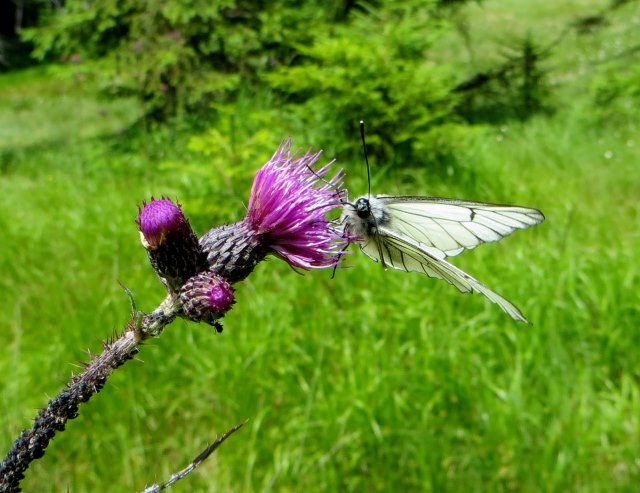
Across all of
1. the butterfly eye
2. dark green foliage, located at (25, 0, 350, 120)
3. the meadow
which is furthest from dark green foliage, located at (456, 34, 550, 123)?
the butterfly eye

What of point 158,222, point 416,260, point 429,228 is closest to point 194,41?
point 429,228

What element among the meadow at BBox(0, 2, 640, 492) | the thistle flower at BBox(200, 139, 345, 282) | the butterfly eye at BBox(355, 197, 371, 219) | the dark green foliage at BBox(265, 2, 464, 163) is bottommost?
the meadow at BBox(0, 2, 640, 492)

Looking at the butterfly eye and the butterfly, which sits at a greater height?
the butterfly eye

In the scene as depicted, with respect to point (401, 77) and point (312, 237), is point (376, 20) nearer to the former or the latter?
point (401, 77)

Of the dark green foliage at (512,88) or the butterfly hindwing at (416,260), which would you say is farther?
the dark green foliage at (512,88)

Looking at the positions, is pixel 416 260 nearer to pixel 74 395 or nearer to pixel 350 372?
pixel 74 395

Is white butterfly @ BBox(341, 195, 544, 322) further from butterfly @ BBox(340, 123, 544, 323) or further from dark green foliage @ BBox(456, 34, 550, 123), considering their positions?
dark green foliage @ BBox(456, 34, 550, 123)

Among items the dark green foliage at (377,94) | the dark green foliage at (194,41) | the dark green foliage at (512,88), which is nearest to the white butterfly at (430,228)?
the dark green foliage at (377,94)

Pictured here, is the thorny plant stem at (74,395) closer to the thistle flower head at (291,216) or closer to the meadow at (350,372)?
the thistle flower head at (291,216)
